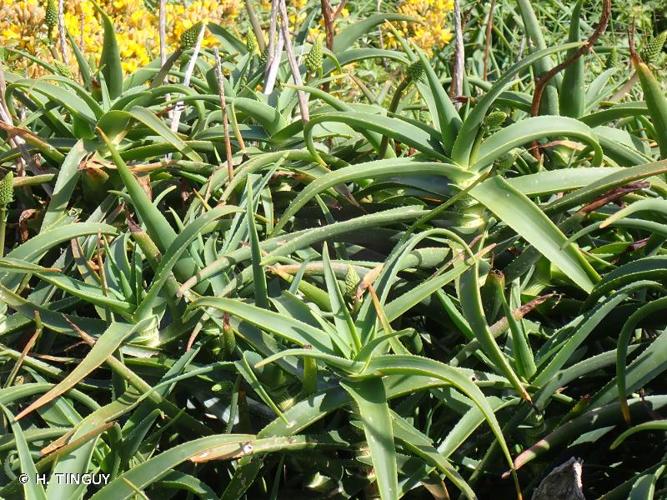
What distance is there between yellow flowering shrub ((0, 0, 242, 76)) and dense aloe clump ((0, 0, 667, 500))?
0.67 m

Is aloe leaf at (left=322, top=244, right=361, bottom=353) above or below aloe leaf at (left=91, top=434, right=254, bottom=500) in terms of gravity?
above

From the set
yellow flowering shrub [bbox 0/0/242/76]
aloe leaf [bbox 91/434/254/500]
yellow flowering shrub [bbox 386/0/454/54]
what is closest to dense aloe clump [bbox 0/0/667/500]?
aloe leaf [bbox 91/434/254/500]

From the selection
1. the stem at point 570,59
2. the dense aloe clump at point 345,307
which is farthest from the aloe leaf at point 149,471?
the stem at point 570,59

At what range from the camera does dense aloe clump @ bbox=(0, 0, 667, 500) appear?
154cm

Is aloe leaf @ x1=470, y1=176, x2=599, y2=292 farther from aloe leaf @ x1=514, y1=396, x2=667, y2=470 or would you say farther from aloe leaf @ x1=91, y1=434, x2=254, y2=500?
aloe leaf @ x1=91, y1=434, x2=254, y2=500

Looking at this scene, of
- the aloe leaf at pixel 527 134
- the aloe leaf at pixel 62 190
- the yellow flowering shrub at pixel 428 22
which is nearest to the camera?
the aloe leaf at pixel 527 134

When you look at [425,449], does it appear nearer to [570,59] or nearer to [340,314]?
[340,314]

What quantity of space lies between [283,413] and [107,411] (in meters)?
A: 0.31

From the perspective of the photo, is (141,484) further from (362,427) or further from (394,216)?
(394,216)

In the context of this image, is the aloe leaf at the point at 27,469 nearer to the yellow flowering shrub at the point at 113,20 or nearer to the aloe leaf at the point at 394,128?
the aloe leaf at the point at 394,128

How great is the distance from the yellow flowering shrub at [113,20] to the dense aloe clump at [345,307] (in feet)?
2.19

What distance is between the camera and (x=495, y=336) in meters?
1.73

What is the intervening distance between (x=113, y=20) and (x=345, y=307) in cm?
188

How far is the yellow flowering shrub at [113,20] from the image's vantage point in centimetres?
269
